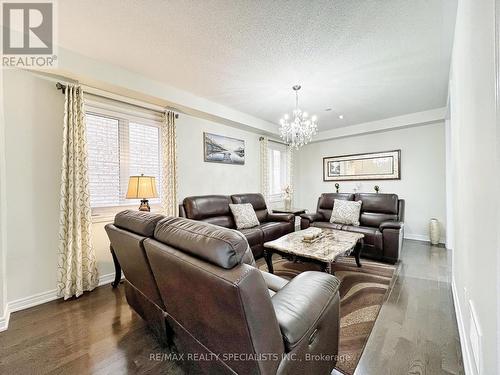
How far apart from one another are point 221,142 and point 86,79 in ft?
7.30

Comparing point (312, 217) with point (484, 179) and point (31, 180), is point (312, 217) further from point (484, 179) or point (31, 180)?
point (31, 180)

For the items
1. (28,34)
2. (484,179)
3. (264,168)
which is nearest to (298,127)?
(264,168)

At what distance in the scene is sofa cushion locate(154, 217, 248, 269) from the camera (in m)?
0.88

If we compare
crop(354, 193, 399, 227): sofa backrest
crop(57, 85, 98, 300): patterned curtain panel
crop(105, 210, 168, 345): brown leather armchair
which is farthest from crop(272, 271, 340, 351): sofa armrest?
crop(354, 193, 399, 227): sofa backrest

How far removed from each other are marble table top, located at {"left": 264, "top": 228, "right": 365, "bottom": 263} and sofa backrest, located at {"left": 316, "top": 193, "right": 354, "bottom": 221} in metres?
1.36

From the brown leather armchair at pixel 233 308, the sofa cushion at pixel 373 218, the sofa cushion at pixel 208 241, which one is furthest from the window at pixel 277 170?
the sofa cushion at pixel 208 241

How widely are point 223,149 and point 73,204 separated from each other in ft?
8.33

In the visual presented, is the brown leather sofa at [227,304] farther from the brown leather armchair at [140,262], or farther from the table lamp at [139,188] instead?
the table lamp at [139,188]

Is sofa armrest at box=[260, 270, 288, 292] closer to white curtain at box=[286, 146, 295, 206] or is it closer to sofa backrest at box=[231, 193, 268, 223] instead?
sofa backrest at box=[231, 193, 268, 223]

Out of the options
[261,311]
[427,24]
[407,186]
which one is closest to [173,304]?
[261,311]

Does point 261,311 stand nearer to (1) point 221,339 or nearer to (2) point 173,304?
(1) point 221,339

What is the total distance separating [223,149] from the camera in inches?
168

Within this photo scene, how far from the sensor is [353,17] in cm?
181

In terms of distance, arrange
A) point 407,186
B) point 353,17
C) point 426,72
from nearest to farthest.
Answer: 1. point 353,17
2. point 426,72
3. point 407,186
